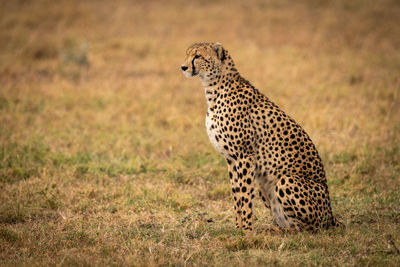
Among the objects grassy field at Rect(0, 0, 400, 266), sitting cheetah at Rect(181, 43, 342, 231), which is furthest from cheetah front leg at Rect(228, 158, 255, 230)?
grassy field at Rect(0, 0, 400, 266)

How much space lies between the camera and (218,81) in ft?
15.4

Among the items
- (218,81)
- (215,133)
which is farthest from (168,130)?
(215,133)

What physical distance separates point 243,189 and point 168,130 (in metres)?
3.39

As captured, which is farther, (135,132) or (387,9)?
(387,9)

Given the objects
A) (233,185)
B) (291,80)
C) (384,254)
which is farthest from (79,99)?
(384,254)

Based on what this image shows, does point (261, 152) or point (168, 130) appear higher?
point (261, 152)

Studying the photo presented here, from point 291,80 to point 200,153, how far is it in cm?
394

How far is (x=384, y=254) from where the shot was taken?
3.91m

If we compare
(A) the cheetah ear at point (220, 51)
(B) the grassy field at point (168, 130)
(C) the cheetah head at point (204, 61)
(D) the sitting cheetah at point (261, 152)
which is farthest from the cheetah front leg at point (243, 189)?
(A) the cheetah ear at point (220, 51)

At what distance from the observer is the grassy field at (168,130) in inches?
165

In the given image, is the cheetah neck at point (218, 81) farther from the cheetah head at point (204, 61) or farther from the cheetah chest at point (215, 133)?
the cheetah chest at point (215, 133)

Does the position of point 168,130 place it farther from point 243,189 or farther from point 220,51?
point 243,189

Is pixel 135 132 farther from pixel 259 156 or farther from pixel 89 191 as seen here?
pixel 259 156

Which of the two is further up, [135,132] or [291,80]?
[291,80]
